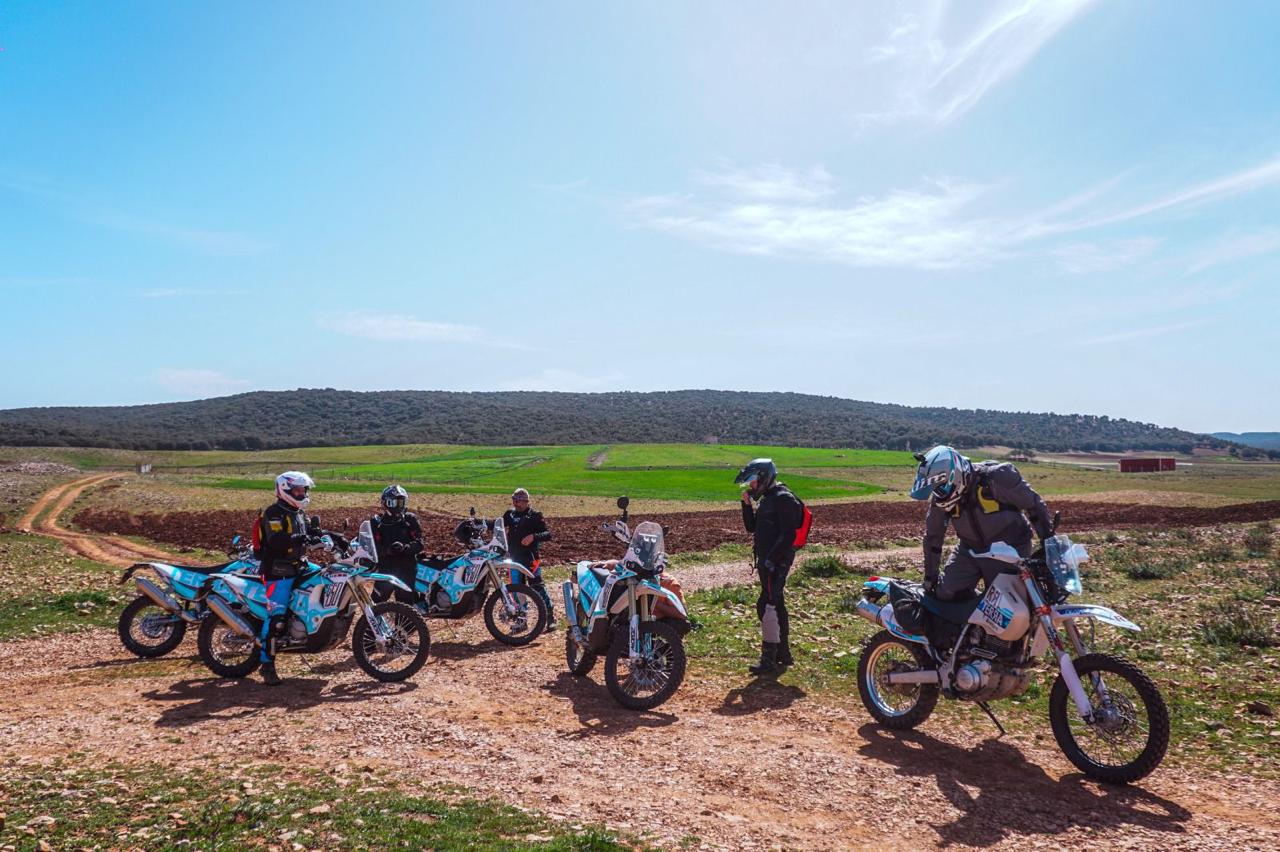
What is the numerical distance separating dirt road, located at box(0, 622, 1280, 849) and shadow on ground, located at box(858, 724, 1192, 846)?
18 mm

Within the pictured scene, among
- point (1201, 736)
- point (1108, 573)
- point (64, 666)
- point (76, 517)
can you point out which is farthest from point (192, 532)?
point (1201, 736)

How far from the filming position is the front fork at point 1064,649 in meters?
6.30

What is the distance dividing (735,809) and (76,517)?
3898 cm

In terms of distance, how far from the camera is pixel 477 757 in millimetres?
6984

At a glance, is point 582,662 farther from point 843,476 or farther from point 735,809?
point 843,476

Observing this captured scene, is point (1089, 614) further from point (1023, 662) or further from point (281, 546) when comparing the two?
point (281, 546)

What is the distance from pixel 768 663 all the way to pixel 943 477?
3.80 meters

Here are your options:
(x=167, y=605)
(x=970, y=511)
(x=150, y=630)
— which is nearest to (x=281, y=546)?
(x=167, y=605)

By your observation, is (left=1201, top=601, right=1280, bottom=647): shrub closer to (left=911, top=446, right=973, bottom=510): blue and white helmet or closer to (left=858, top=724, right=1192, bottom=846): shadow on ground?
(left=858, top=724, right=1192, bottom=846): shadow on ground

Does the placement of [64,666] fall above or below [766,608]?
below

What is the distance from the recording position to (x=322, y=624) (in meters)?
9.88

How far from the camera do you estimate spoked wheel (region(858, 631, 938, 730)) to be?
7691mm

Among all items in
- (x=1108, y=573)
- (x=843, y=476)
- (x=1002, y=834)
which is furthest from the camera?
(x=843, y=476)

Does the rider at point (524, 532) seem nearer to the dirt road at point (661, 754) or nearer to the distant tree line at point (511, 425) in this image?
the dirt road at point (661, 754)
